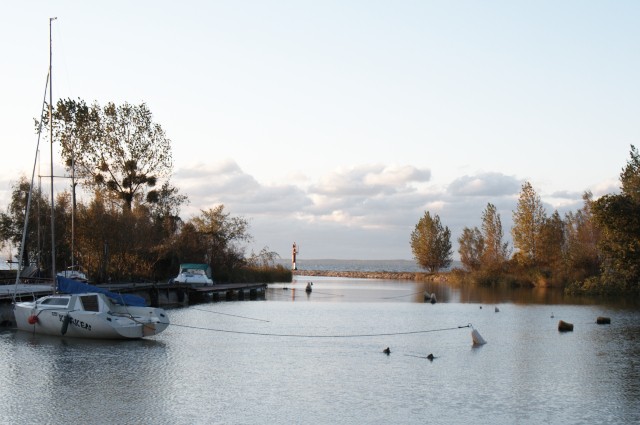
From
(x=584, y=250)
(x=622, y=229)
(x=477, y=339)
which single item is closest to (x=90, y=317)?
(x=477, y=339)

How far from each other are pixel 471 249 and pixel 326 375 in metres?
94.9

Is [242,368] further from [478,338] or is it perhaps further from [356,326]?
[356,326]

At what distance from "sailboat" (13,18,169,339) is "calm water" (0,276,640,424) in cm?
68

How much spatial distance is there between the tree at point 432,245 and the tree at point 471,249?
57.5 feet

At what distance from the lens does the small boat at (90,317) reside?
33594mm

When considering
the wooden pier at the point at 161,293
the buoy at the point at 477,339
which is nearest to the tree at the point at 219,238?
the wooden pier at the point at 161,293

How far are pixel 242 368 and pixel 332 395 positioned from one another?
5650 mm

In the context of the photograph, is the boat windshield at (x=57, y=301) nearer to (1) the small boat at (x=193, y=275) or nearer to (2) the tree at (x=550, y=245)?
(1) the small boat at (x=193, y=275)

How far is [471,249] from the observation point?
119 metres

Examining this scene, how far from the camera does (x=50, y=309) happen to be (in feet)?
113

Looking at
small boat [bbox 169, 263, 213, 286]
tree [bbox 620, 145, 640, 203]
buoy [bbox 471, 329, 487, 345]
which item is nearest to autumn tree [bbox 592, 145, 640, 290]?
tree [bbox 620, 145, 640, 203]

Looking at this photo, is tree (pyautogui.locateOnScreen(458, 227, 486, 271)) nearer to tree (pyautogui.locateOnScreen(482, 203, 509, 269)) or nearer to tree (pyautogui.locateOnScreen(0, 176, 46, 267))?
tree (pyautogui.locateOnScreen(482, 203, 509, 269))

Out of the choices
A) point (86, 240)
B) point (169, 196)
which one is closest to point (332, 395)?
point (86, 240)

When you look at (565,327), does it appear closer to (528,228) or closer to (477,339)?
(477,339)
